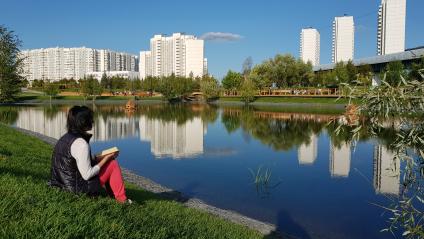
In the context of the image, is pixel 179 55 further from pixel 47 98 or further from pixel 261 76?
pixel 47 98

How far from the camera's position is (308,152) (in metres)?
23.1

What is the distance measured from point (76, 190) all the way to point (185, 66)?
17142cm

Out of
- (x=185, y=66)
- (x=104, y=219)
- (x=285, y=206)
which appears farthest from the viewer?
(x=185, y=66)

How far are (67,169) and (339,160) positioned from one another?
1734 cm

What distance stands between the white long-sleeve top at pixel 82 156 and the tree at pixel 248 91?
74.3m

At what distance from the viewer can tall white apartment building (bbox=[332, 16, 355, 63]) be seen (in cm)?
13700

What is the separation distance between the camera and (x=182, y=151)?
23.2 meters

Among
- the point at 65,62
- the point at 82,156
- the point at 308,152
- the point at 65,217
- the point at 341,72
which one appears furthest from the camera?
the point at 65,62

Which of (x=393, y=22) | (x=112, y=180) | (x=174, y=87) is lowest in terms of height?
(x=112, y=180)

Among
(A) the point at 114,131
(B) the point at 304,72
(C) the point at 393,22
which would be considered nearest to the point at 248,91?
(B) the point at 304,72

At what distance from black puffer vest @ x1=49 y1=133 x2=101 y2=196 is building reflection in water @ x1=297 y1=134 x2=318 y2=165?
15524mm

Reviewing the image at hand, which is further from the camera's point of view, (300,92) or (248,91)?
(300,92)

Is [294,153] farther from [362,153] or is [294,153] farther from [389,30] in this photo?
[389,30]

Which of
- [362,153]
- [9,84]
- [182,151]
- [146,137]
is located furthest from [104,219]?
[9,84]
